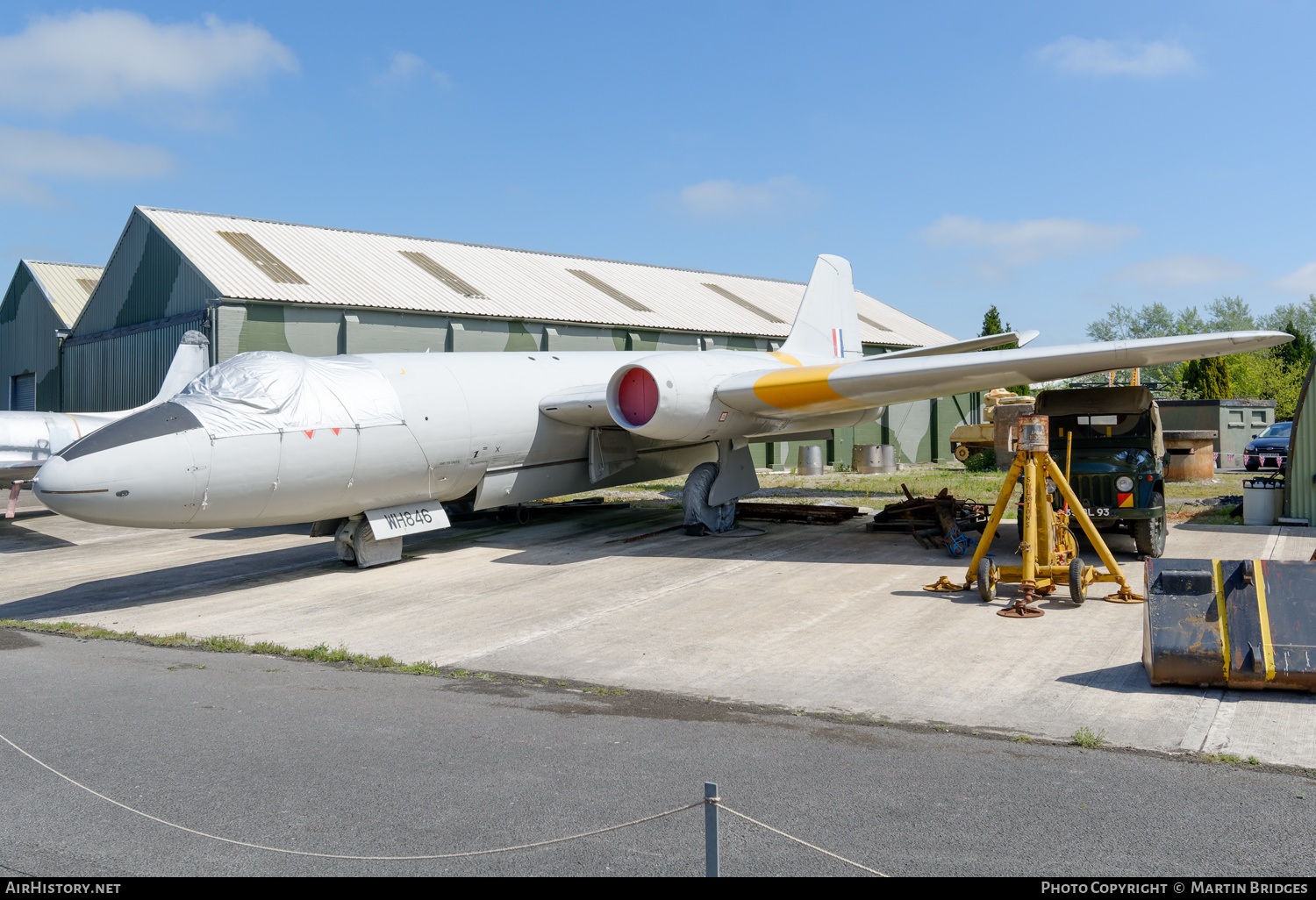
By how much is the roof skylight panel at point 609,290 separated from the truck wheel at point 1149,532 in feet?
61.5

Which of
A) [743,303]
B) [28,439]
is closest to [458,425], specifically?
[28,439]

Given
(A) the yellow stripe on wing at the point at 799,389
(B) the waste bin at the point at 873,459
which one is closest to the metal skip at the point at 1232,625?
(A) the yellow stripe on wing at the point at 799,389

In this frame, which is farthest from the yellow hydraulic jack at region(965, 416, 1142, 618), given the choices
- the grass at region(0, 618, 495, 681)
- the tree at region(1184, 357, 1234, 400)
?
the tree at region(1184, 357, 1234, 400)

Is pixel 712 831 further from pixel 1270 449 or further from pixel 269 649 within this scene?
pixel 1270 449

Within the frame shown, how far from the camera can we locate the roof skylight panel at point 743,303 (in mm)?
32594

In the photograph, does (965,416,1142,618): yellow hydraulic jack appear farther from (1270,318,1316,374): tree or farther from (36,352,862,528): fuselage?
(1270,318,1316,374): tree

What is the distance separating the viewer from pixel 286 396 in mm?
11422

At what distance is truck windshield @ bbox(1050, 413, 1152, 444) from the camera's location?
1264cm

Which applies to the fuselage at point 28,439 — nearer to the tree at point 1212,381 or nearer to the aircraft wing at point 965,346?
the aircraft wing at point 965,346

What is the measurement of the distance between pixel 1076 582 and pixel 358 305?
17632 mm

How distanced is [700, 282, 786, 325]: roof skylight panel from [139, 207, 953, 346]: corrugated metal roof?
8.0 inches

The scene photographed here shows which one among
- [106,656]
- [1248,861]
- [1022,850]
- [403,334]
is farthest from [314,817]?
[403,334]

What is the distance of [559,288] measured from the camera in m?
28.7

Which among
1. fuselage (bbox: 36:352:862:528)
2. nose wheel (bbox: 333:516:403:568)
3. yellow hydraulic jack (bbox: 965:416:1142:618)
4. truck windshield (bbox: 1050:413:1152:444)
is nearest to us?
yellow hydraulic jack (bbox: 965:416:1142:618)
